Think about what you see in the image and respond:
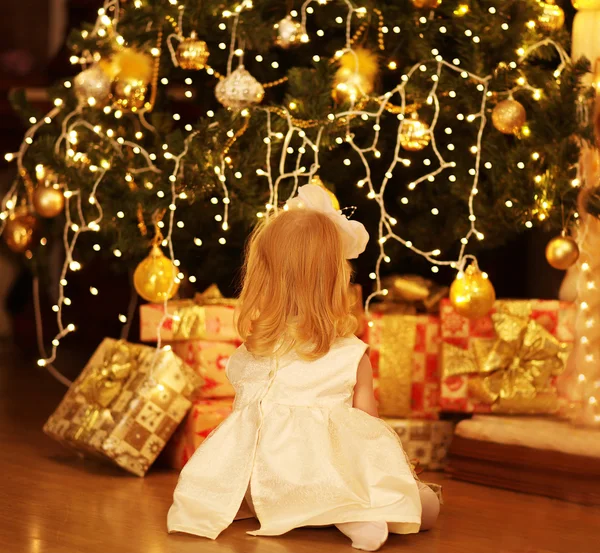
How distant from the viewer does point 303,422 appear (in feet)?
7.64

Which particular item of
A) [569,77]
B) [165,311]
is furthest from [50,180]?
[569,77]

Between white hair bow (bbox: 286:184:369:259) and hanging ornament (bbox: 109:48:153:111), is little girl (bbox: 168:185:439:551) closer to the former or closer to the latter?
white hair bow (bbox: 286:184:369:259)

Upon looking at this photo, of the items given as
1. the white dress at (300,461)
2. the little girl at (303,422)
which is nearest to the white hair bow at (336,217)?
the little girl at (303,422)

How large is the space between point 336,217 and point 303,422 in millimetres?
454

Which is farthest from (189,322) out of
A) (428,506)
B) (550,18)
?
(550,18)

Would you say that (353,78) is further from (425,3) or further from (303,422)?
(303,422)

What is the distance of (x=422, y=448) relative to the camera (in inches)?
122

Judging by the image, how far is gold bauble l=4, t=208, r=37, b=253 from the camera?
349 centimetres

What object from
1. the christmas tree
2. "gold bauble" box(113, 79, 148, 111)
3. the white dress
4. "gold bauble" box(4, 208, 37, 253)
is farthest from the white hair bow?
"gold bauble" box(4, 208, 37, 253)

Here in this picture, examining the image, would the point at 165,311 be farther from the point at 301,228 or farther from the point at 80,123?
the point at 301,228

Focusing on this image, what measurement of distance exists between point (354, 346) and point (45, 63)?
4.76 metres

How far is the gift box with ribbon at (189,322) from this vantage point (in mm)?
3143

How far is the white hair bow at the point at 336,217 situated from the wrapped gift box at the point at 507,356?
0.75 meters

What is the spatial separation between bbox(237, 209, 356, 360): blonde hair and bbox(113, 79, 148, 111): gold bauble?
962 millimetres
